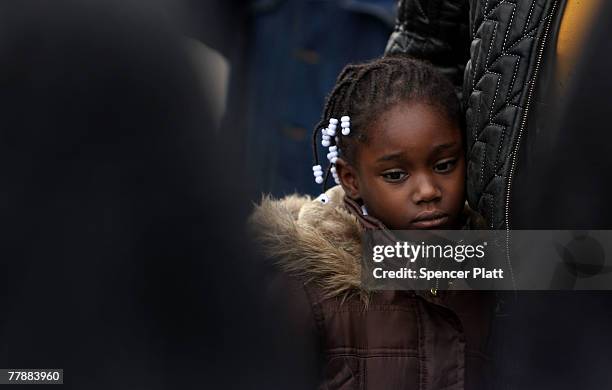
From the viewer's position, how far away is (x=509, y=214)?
3.82 ft

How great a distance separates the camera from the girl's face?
146 cm

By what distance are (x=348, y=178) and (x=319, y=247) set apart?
0.19 meters

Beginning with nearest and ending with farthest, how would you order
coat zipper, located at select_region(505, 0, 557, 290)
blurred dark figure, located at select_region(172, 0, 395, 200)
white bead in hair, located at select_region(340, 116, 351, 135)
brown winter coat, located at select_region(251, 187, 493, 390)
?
coat zipper, located at select_region(505, 0, 557, 290)
brown winter coat, located at select_region(251, 187, 493, 390)
white bead in hair, located at select_region(340, 116, 351, 135)
blurred dark figure, located at select_region(172, 0, 395, 200)

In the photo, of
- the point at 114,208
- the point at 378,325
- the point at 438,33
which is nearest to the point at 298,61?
the point at 438,33

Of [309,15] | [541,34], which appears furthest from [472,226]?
[309,15]

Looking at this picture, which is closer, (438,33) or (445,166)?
(445,166)

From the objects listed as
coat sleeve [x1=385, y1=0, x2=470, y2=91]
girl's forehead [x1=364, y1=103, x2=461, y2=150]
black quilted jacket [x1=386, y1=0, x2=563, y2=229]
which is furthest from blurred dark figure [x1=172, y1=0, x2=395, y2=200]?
black quilted jacket [x1=386, y1=0, x2=563, y2=229]

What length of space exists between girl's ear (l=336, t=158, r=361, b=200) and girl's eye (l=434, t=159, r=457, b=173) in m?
0.17

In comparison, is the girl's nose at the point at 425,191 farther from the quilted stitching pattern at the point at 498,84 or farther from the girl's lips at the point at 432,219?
the quilted stitching pattern at the point at 498,84

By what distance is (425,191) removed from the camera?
1456 mm

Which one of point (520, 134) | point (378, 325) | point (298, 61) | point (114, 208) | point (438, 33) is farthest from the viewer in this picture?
point (298, 61)

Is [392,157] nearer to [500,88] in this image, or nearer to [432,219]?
[432,219]

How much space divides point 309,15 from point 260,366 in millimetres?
2453

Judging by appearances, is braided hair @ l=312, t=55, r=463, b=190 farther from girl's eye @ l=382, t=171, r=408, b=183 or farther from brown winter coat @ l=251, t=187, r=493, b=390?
brown winter coat @ l=251, t=187, r=493, b=390
